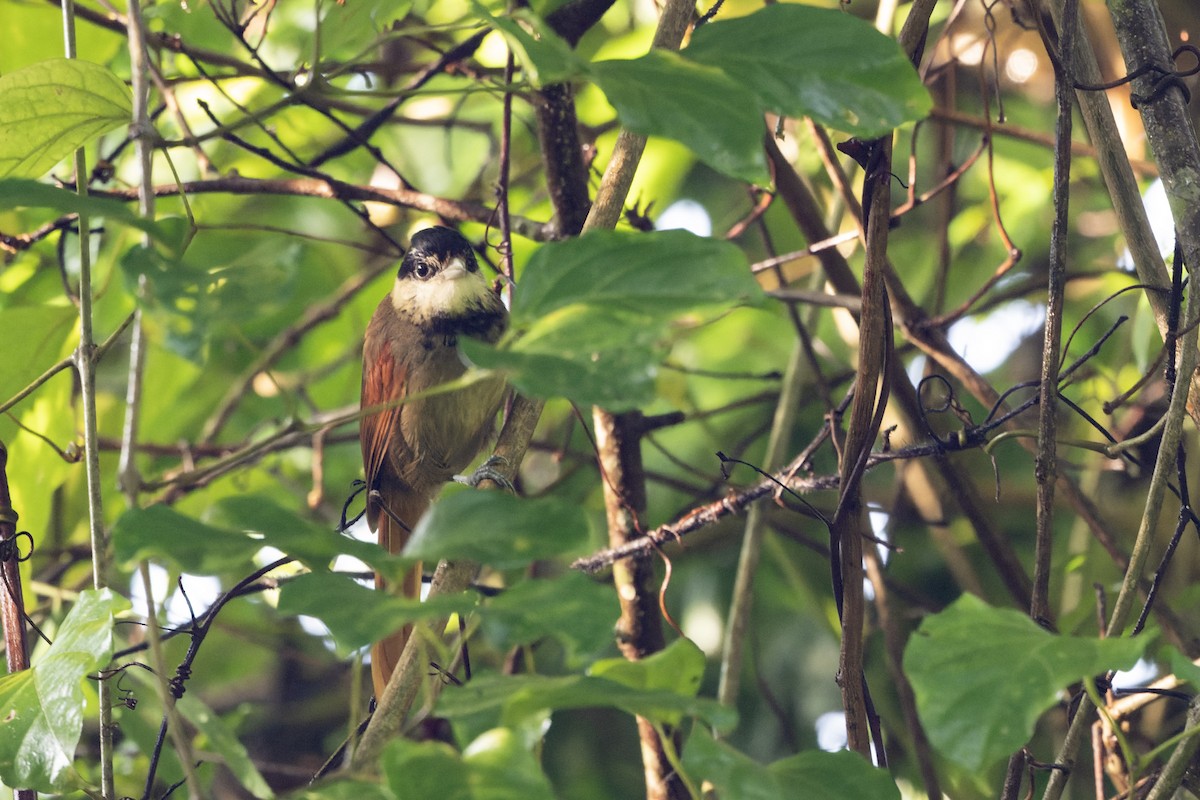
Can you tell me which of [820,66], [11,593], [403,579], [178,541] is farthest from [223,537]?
[403,579]

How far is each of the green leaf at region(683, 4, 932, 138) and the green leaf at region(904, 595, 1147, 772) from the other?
18.6 inches

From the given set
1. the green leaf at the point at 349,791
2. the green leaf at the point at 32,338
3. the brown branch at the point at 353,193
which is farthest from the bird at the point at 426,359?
the green leaf at the point at 349,791

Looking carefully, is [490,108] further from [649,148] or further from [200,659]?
[200,659]

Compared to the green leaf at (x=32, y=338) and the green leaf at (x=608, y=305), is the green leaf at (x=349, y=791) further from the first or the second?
the green leaf at (x=32, y=338)

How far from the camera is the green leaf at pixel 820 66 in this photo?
1093 mm

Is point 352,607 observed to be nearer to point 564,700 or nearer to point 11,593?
point 564,700

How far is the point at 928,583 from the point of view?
3131 millimetres

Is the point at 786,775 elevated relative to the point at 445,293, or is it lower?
lower

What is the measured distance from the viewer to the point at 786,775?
1.08 meters

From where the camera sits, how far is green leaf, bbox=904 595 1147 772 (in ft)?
3.04

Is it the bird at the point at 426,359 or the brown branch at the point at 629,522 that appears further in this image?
the bird at the point at 426,359

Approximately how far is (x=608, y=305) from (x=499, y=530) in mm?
216

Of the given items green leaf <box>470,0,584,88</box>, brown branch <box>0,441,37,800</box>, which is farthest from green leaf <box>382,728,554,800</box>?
brown branch <box>0,441,37,800</box>

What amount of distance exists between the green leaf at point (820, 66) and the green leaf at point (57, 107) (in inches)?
28.9
